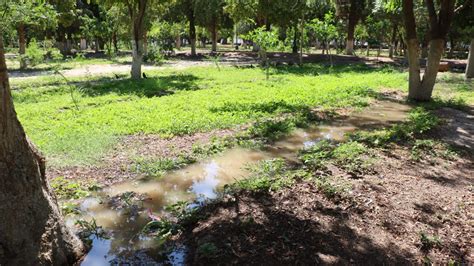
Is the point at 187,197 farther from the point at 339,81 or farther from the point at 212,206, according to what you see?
the point at 339,81

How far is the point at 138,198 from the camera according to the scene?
20.6 feet

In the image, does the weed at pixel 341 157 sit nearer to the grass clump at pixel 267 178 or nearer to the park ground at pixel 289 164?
the park ground at pixel 289 164

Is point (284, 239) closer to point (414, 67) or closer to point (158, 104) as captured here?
point (158, 104)

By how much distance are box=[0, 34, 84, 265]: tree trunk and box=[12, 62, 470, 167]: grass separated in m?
3.48

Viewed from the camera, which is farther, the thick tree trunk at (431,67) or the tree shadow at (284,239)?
the thick tree trunk at (431,67)

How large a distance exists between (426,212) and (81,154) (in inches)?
238

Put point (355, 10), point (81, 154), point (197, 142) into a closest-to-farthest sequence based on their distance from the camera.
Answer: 1. point (81, 154)
2. point (197, 142)
3. point (355, 10)

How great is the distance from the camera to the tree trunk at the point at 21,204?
3859 millimetres

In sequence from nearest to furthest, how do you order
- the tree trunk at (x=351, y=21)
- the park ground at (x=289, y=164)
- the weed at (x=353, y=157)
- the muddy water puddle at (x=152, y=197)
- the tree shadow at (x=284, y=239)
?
the tree shadow at (x=284, y=239)
the park ground at (x=289, y=164)
the muddy water puddle at (x=152, y=197)
the weed at (x=353, y=157)
the tree trunk at (x=351, y=21)

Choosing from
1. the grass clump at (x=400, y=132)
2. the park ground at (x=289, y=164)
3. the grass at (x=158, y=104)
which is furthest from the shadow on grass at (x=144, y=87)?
the grass clump at (x=400, y=132)

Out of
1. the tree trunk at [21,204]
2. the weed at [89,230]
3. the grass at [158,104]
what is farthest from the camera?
the grass at [158,104]

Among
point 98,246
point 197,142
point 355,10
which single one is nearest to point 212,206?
point 98,246

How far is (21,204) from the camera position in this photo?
13.0 ft

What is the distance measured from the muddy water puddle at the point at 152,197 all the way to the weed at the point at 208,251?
0.29 m
